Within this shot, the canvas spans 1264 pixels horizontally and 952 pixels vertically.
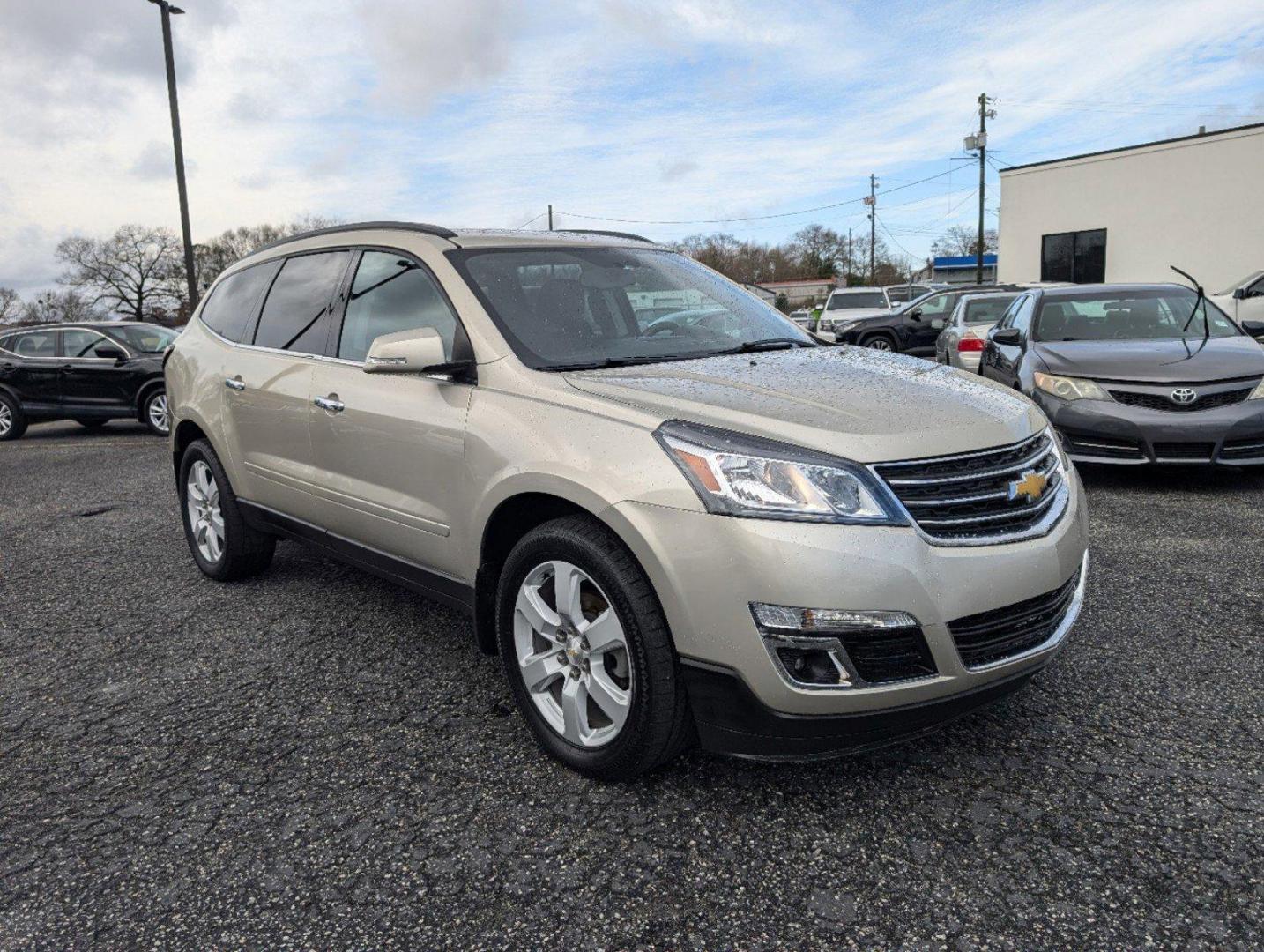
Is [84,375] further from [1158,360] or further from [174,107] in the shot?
[1158,360]

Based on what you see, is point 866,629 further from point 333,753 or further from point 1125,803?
point 333,753

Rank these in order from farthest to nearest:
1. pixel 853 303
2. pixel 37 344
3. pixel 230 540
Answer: pixel 853 303
pixel 37 344
pixel 230 540

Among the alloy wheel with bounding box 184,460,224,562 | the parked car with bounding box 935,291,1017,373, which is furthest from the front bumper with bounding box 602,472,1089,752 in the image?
the parked car with bounding box 935,291,1017,373

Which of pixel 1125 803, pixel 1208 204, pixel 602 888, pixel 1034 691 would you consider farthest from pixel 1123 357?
pixel 1208 204

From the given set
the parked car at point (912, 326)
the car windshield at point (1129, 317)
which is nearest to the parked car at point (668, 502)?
the car windshield at point (1129, 317)

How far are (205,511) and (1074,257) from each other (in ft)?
98.9

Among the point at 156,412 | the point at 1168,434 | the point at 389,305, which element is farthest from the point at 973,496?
the point at 156,412

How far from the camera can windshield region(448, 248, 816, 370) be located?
318 cm

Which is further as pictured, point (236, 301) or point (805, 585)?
point (236, 301)

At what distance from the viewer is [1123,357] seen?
6492 mm

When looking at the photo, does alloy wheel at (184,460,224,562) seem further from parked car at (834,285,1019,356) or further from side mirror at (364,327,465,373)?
parked car at (834,285,1019,356)

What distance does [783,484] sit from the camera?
2328 mm

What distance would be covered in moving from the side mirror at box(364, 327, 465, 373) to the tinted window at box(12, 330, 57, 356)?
11976mm

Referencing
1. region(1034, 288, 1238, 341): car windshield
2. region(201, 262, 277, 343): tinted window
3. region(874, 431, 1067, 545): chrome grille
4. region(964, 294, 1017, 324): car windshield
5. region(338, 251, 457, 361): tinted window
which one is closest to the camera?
region(874, 431, 1067, 545): chrome grille
